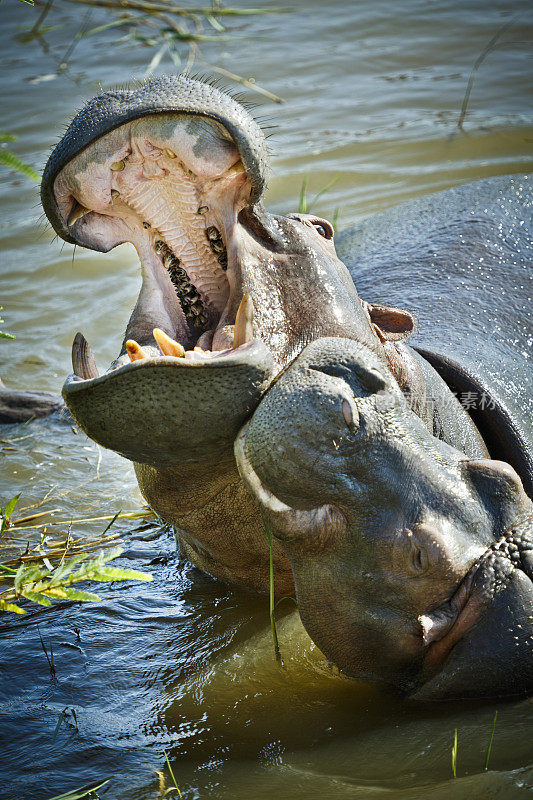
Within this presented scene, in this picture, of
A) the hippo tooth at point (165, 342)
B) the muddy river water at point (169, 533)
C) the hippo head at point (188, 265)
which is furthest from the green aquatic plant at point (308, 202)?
the hippo tooth at point (165, 342)

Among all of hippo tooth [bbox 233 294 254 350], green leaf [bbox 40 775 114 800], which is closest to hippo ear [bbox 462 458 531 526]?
hippo tooth [bbox 233 294 254 350]

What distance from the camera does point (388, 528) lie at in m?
2.15

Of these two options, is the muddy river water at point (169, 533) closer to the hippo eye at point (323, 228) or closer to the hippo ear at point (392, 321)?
the hippo ear at point (392, 321)

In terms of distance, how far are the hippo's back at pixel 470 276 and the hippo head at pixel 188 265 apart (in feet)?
2.80

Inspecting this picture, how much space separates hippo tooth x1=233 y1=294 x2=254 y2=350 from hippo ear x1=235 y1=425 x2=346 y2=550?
0.72 ft

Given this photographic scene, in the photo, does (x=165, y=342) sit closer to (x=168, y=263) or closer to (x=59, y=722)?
(x=168, y=263)

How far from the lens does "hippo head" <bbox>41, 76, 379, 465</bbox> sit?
214cm

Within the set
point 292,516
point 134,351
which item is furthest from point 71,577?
point 134,351

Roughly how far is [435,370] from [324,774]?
57.9 inches

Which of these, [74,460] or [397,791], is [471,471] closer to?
[397,791]

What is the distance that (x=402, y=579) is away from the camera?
218 centimetres

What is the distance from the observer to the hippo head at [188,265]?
2.14 meters

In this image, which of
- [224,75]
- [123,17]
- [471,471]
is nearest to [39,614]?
[471,471]

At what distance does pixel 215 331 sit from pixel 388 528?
72 centimetres
